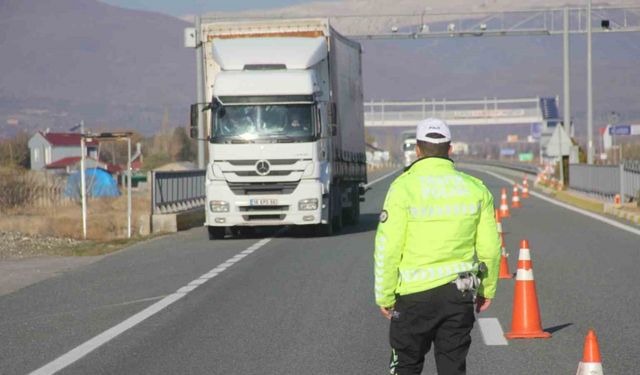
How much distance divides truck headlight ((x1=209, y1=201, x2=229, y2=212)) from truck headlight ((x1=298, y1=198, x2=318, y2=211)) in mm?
1301

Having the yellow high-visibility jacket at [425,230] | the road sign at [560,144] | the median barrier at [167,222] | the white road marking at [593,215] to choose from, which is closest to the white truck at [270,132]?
the median barrier at [167,222]

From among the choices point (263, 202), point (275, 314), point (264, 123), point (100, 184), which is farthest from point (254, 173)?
point (100, 184)

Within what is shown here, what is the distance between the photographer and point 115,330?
12625mm

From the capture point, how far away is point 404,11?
6212 centimetres

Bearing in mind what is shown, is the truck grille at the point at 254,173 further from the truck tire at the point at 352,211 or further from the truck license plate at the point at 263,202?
the truck tire at the point at 352,211

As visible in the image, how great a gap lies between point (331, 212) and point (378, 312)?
39.3 feet

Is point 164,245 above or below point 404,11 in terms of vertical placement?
below

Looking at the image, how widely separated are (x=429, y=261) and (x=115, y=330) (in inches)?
245

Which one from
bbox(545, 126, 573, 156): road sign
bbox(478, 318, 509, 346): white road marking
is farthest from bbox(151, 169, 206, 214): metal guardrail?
bbox(478, 318, 509, 346): white road marking

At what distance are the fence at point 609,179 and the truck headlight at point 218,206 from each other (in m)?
12.5

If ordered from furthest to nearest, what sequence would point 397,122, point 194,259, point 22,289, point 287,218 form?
1. point 397,122
2. point 287,218
3. point 194,259
4. point 22,289

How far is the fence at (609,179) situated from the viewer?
3362 cm

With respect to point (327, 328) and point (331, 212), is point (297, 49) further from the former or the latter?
point (327, 328)

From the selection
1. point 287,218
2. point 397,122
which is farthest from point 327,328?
point 397,122
